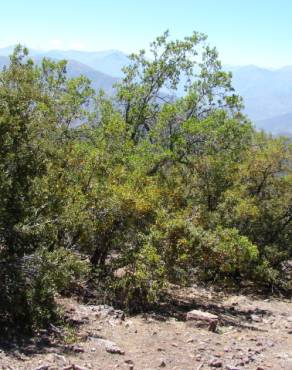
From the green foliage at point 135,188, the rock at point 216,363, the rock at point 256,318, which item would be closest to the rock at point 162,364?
the rock at point 216,363

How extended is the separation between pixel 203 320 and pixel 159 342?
2.54m

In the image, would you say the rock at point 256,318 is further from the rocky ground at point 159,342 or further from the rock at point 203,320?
the rock at point 203,320

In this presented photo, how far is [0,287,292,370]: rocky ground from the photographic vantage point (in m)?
12.6

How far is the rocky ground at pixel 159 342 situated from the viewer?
12.6 m

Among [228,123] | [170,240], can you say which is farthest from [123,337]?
[228,123]

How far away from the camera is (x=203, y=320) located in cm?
1717

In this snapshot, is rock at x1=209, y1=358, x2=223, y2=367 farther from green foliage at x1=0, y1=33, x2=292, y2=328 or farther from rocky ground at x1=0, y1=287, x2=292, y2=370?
green foliage at x1=0, y1=33, x2=292, y2=328

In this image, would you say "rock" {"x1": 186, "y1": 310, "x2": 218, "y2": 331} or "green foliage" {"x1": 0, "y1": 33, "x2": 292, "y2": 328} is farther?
"rock" {"x1": 186, "y1": 310, "x2": 218, "y2": 331}

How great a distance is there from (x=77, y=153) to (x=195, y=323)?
7024 millimetres

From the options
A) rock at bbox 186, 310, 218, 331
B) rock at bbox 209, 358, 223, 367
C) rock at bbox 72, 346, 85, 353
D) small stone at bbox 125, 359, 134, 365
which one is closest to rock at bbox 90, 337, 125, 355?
small stone at bbox 125, 359, 134, 365

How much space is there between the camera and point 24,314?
13508mm

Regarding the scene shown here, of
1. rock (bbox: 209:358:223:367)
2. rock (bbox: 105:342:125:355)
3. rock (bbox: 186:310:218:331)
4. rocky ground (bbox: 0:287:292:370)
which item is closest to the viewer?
rocky ground (bbox: 0:287:292:370)

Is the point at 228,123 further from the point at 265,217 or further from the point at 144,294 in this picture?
the point at 144,294

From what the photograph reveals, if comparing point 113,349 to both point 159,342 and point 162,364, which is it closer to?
point 162,364
